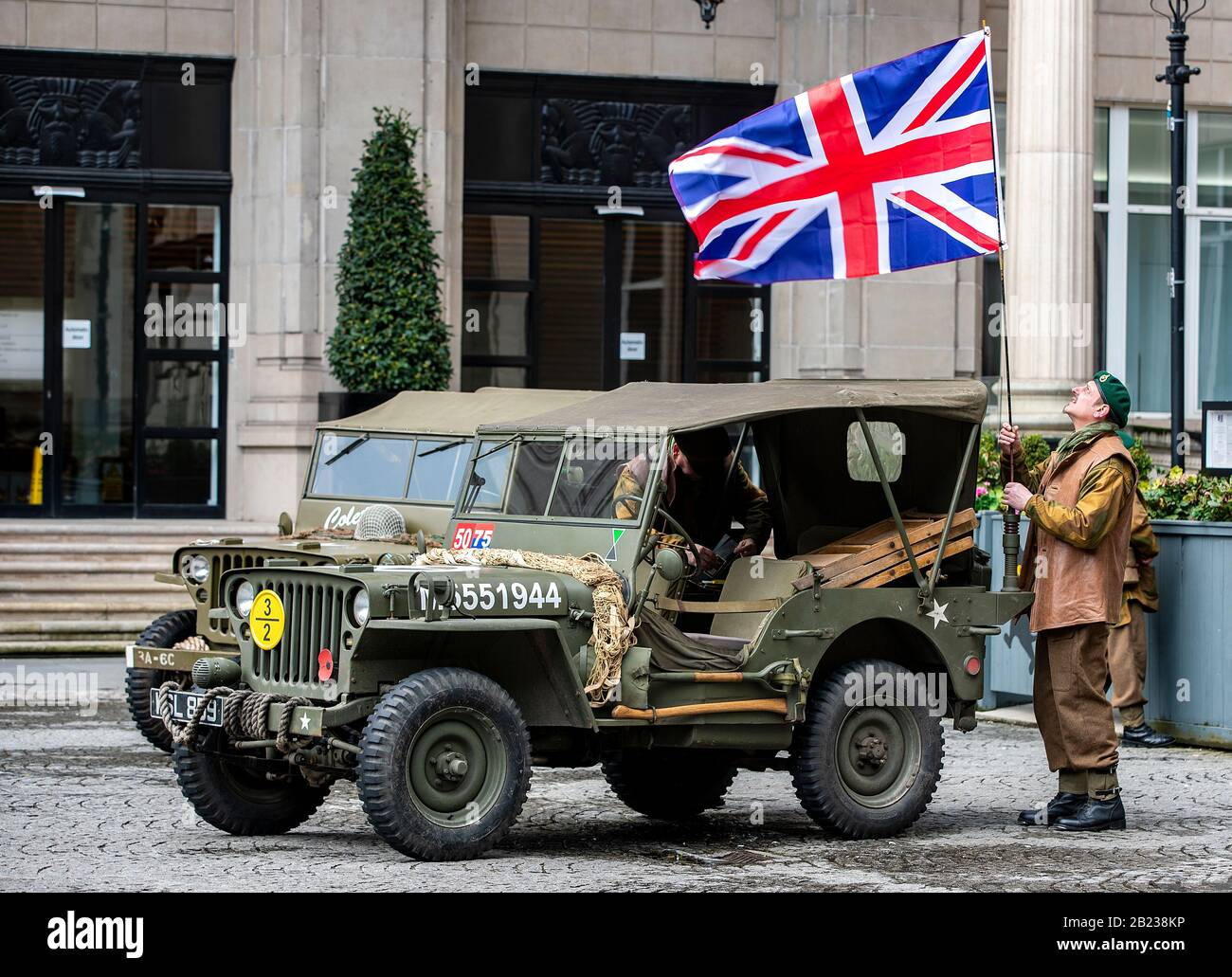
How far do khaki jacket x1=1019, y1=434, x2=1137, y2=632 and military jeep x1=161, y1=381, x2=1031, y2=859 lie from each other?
8.5 inches

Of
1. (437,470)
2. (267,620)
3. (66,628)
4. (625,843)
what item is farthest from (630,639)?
(66,628)

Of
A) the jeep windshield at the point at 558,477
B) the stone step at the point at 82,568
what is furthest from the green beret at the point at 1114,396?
the stone step at the point at 82,568

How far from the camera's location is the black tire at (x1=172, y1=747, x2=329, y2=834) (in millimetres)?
8820

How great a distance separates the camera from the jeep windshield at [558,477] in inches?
356

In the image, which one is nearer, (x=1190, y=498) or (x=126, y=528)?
(x=1190, y=498)

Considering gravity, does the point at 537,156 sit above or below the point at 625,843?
above

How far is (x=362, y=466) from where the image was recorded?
13.0m

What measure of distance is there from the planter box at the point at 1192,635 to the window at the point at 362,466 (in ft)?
16.0

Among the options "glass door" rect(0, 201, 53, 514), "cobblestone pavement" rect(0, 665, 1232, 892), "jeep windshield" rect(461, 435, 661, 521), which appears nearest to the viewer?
"cobblestone pavement" rect(0, 665, 1232, 892)

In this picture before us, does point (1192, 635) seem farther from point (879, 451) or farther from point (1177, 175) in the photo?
point (1177, 175)

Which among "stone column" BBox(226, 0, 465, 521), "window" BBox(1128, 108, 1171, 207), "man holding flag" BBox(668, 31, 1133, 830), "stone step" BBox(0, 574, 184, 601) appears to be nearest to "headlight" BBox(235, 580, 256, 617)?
"man holding flag" BBox(668, 31, 1133, 830)

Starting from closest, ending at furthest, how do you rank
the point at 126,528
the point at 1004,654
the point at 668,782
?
the point at 668,782 → the point at 1004,654 → the point at 126,528

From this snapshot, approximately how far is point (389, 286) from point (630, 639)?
1078cm

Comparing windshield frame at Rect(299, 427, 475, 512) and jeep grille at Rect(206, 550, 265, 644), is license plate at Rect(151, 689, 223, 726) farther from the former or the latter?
windshield frame at Rect(299, 427, 475, 512)
